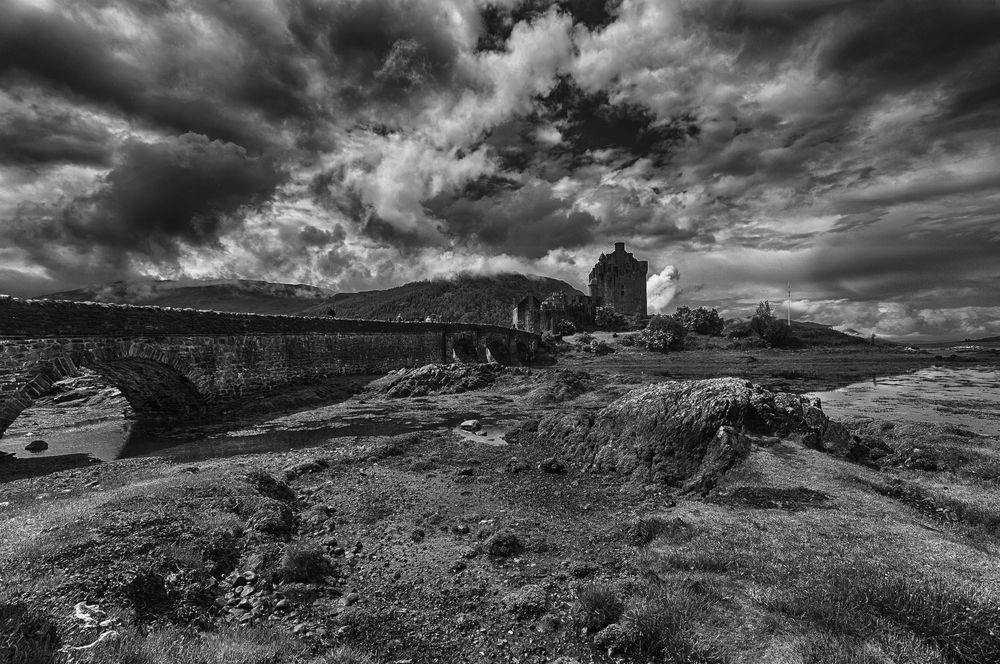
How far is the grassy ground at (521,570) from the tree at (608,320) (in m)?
126

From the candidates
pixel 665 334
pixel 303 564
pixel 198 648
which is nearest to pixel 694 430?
pixel 303 564

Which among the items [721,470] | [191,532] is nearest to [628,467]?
[721,470]

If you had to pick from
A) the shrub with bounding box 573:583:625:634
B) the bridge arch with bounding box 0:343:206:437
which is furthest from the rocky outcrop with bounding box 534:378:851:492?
the bridge arch with bounding box 0:343:206:437

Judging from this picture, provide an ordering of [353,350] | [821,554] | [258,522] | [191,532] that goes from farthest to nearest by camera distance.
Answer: [353,350] → [258,522] → [191,532] → [821,554]

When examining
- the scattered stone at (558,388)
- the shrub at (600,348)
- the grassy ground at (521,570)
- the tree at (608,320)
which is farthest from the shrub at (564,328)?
the grassy ground at (521,570)

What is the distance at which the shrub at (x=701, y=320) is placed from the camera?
395 ft

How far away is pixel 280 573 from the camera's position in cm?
704

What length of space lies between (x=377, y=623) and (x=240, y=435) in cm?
1806

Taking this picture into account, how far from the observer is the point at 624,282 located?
15975 cm

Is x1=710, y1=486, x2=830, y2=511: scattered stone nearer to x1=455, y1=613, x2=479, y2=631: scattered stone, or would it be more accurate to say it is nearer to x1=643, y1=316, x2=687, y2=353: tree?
x1=455, y1=613, x2=479, y2=631: scattered stone

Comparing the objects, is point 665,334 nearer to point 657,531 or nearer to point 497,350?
point 497,350

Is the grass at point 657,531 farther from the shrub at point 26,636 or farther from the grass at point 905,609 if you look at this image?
the shrub at point 26,636

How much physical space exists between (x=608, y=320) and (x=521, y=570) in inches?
5299

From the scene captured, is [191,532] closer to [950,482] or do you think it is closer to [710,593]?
[710,593]
